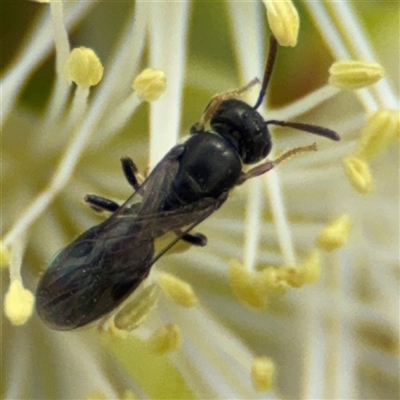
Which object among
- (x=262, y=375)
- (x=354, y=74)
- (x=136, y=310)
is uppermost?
(x=354, y=74)

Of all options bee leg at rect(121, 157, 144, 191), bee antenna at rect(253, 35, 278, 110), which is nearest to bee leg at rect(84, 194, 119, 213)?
bee leg at rect(121, 157, 144, 191)

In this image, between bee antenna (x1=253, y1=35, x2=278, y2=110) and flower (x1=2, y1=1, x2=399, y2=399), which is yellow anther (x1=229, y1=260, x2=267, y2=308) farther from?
bee antenna (x1=253, y1=35, x2=278, y2=110)

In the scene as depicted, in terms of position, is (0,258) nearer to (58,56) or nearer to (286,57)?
(58,56)

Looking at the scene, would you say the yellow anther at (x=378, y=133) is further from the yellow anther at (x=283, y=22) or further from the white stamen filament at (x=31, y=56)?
the white stamen filament at (x=31, y=56)

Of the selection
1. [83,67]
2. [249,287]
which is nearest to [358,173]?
[249,287]

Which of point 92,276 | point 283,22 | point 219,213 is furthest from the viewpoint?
point 219,213

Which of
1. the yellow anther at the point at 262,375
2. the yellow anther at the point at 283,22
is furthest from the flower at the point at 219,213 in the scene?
the yellow anther at the point at 283,22

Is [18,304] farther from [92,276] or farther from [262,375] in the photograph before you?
[262,375]

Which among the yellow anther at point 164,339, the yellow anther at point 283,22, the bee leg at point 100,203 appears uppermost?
the yellow anther at point 283,22
